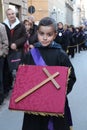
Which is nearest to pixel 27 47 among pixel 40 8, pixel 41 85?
pixel 41 85

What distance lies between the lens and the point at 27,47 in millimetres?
9938

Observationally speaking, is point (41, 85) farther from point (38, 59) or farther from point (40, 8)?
point (40, 8)

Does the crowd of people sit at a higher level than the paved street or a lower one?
higher

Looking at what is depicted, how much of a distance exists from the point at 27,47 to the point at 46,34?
605 centimetres

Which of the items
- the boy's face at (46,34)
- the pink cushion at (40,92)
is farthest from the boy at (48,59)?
the pink cushion at (40,92)

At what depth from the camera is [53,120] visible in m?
3.95

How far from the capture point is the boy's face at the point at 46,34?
3896mm

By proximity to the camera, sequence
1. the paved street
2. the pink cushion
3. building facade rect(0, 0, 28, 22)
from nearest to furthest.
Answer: the pink cushion → the paved street → building facade rect(0, 0, 28, 22)

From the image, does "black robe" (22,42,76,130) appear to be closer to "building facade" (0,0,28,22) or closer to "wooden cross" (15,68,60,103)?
"wooden cross" (15,68,60,103)

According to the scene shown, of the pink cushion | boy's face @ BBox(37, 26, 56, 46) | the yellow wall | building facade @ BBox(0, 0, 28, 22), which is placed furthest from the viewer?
the yellow wall

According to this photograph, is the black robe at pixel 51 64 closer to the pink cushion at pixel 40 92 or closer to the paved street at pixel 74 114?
the pink cushion at pixel 40 92

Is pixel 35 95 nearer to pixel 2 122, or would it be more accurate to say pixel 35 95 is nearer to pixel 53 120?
pixel 53 120

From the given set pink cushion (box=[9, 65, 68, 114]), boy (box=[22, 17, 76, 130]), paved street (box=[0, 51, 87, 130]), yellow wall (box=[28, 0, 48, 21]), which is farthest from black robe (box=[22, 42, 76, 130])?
yellow wall (box=[28, 0, 48, 21])

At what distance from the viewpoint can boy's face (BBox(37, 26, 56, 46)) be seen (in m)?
3.90
